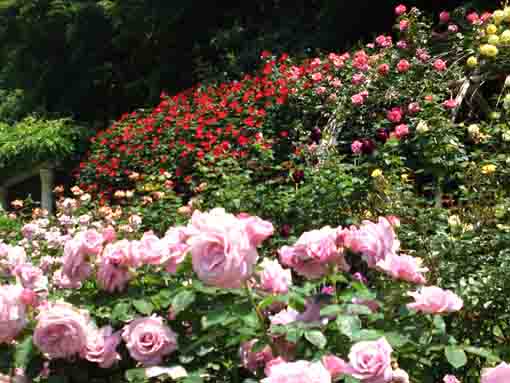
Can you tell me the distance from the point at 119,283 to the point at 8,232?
4986 millimetres

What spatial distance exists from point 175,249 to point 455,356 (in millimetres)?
588

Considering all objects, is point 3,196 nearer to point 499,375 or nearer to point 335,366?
point 335,366

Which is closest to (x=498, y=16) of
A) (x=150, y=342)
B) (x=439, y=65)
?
(x=439, y=65)

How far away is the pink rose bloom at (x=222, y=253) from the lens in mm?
1073

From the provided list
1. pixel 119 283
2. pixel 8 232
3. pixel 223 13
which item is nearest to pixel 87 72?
pixel 223 13

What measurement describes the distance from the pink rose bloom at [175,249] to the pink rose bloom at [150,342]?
0.41 feet

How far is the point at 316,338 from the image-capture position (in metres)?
1.16

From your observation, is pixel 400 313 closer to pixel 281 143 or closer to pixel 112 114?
pixel 281 143

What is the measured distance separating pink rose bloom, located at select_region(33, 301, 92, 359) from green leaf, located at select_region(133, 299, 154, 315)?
0.35 feet

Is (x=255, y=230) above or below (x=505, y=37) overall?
below

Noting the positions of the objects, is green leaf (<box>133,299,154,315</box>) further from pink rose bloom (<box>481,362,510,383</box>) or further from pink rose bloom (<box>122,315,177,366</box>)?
pink rose bloom (<box>481,362,510,383</box>)

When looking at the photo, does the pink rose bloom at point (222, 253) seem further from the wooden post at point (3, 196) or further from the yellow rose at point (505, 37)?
the wooden post at point (3, 196)

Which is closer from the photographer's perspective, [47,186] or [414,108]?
[414,108]

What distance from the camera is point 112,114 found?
11.5m
